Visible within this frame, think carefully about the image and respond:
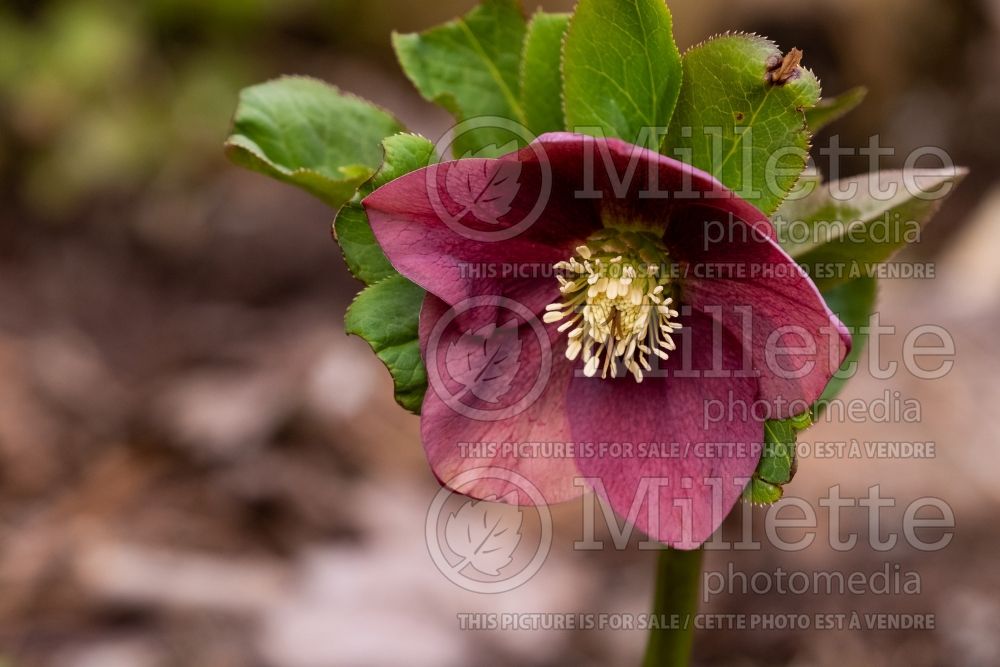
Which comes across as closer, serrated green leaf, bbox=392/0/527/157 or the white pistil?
the white pistil

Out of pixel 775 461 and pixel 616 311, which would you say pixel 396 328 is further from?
pixel 775 461

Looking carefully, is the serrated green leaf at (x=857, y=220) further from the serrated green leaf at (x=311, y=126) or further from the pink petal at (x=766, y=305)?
the serrated green leaf at (x=311, y=126)

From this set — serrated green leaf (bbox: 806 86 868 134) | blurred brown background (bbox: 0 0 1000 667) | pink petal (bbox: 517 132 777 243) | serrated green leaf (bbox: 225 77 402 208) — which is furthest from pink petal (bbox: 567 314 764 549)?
blurred brown background (bbox: 0 0 1000 667)

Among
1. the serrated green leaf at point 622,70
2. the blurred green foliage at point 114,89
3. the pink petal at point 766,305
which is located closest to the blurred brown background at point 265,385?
the blurred green foliage at point 114,89

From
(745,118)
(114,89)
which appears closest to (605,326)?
(745,118)

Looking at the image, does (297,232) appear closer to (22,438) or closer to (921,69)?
(22,438)

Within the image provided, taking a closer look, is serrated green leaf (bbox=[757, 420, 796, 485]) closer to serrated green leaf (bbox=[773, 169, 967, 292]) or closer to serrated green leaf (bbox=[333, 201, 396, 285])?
serrated green leaf (bbox=[773, 169, 967, 292])
